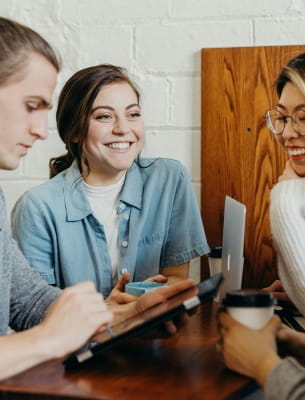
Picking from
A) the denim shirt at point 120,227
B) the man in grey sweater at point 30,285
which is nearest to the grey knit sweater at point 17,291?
the man in grey sweater at point 30,285

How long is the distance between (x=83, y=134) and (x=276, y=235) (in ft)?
1.85

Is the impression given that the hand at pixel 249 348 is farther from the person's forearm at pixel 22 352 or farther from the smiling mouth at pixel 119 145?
the smiling mouth at pixel 119 145

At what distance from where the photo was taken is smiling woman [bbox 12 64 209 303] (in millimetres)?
1679

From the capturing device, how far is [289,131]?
1507mm

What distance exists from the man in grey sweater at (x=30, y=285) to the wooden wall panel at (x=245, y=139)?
680 mm

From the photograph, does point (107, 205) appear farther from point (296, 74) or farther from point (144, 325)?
point (144, 325)

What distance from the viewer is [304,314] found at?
1411 millimetres

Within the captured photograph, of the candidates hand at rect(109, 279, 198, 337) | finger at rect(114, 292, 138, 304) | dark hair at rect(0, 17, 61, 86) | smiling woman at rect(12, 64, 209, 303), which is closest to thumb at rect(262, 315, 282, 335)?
hand at rect(109, 279, 198, 337)

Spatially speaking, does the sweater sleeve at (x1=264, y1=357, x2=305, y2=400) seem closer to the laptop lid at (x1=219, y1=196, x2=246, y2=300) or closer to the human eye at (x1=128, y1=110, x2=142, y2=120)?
the laptop lid at (x1=219, y1=196, x2=246, y2=300)

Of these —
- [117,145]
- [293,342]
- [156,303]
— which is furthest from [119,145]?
[293,342]

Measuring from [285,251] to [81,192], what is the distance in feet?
1.79

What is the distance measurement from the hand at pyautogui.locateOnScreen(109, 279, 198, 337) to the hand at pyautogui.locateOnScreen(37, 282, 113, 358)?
0.43 ft

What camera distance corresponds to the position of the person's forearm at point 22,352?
0.88 metres

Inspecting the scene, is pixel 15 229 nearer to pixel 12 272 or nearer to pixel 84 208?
pixel 84 208
